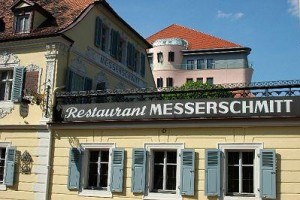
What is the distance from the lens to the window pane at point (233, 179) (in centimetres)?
1417

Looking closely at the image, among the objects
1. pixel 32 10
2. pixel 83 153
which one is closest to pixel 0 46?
pixel 32 10

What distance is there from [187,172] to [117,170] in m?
2.51

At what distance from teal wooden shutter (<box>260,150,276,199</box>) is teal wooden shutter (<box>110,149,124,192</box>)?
4.67 m

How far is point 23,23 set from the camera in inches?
770

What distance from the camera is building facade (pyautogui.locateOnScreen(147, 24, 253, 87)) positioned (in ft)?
172

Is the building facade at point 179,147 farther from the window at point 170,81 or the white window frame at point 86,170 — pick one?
the window at point 170,81

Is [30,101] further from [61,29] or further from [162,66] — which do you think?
[162,66]

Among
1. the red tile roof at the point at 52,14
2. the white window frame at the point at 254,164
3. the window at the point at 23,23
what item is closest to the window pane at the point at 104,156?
the white window frame at the point at 254,164

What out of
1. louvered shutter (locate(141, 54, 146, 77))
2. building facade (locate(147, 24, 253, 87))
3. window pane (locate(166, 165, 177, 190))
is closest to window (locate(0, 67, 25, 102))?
window pane (locate(166, 165, 177, 190))

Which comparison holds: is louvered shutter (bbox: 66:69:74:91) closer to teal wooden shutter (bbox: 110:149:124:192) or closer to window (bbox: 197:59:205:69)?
teal wooden shutter (bbox: 110:149:124:192)

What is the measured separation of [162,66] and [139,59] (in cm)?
2999

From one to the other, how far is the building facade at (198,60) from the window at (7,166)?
36.9 meters

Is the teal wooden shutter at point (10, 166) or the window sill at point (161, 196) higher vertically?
the teal wooden shutter at point (10, 166)

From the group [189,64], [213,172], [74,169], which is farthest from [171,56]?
[213,172]
